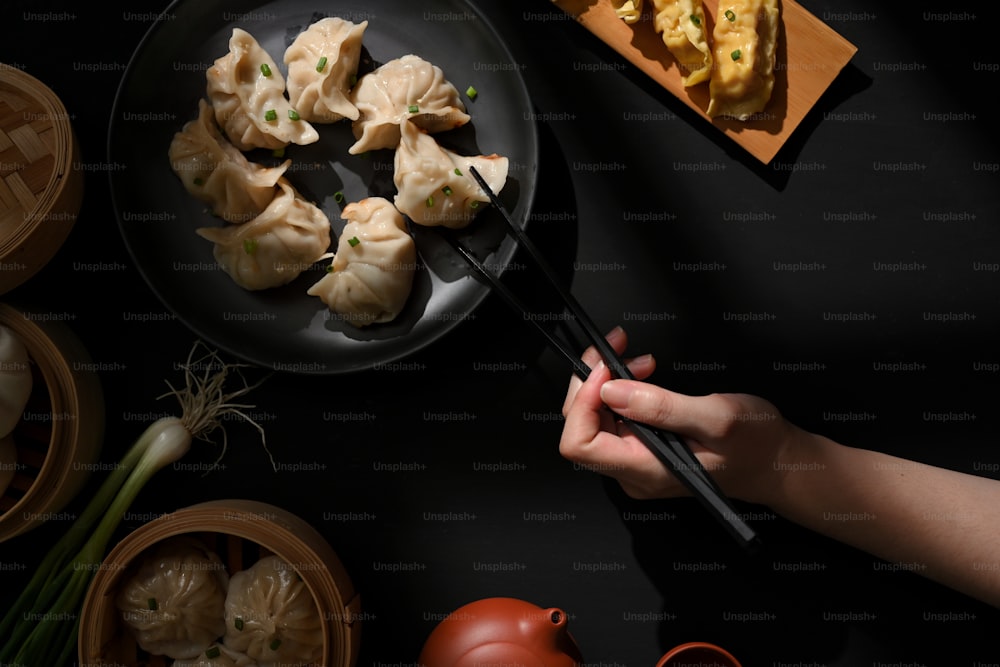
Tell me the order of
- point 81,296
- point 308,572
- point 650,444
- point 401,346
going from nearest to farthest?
point 650,444 → point 308,572 → point 401,346 → point 81,296

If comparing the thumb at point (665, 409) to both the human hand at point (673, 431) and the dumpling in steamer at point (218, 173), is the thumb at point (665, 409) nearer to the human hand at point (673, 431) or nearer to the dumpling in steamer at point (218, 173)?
the human hand at point (673, 431)

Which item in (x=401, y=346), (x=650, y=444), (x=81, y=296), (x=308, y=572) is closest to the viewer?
(x=650, y=444)

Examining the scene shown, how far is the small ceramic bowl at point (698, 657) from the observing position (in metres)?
2.08

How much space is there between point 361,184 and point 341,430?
79 centimetres

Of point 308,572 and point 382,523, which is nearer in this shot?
point 308,572

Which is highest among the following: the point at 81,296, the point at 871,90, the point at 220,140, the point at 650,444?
the point at 871,90

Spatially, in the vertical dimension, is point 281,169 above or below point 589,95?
below

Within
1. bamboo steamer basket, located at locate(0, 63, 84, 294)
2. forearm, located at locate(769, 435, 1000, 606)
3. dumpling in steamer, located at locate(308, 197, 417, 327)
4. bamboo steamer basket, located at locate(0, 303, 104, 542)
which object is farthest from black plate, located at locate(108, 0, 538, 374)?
forearm, located at locate(769, 435, 1000, 606)

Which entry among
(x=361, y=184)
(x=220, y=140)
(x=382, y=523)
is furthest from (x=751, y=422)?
(x=220, y=140)

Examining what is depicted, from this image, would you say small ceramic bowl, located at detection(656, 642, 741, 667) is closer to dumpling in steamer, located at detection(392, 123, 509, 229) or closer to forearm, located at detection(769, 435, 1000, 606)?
forearm, located at detection(769, 435, 1000, 606)

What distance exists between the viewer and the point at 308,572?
6.88ft

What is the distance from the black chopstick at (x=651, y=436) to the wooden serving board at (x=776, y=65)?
69 centimetres

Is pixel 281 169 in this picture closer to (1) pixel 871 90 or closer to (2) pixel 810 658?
(1) pixel 871 90

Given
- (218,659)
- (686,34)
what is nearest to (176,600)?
(218,659)
